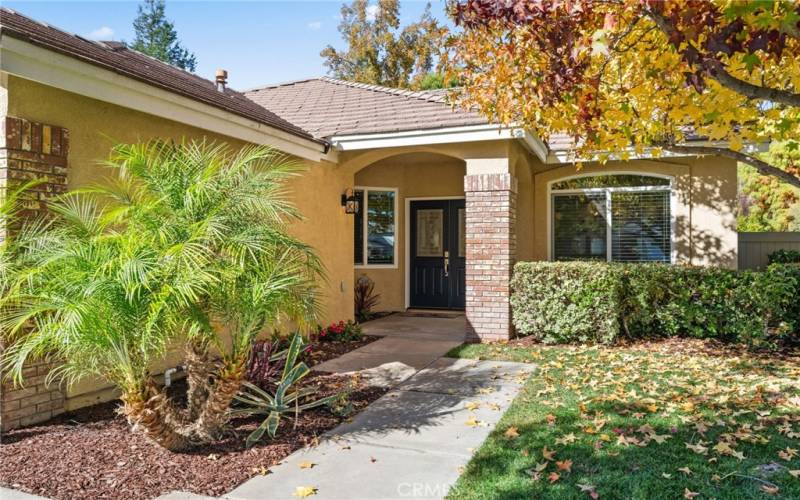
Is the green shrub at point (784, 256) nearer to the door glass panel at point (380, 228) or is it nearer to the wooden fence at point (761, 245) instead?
the wooden fence at point (761, 245)

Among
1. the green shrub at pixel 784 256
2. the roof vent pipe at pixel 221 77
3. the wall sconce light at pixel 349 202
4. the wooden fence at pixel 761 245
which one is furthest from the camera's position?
the wooden fence at pixel 761 245

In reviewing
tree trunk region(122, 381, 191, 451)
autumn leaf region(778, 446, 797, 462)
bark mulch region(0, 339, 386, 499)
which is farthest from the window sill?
autumn leaf region(778, 446, 797, 462)

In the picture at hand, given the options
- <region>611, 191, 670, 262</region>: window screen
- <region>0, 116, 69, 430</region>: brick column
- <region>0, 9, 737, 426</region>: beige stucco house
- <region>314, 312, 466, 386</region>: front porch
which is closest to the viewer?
<region>0, 116, 69, 430</region>: brick column

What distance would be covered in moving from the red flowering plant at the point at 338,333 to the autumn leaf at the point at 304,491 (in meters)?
5.06

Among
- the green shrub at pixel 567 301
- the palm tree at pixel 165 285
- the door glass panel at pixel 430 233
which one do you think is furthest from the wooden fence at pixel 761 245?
the palm tree at pixel 165 285

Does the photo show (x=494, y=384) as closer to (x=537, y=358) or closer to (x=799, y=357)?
(x=537, y=358)

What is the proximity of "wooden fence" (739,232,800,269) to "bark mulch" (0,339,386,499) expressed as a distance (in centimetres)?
1070

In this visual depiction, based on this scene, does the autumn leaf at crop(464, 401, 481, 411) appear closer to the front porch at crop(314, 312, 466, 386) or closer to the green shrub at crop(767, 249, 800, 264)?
the front porch at crop(314, 312, 466, 386)

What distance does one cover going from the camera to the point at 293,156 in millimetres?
8062

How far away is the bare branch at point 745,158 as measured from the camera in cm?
504

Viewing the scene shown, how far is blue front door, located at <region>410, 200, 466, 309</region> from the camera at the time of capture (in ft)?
39.7

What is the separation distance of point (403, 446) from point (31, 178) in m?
3.91

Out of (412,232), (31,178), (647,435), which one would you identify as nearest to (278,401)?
(31,178)

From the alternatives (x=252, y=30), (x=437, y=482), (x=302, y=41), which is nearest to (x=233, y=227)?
(x=437, y=482)
